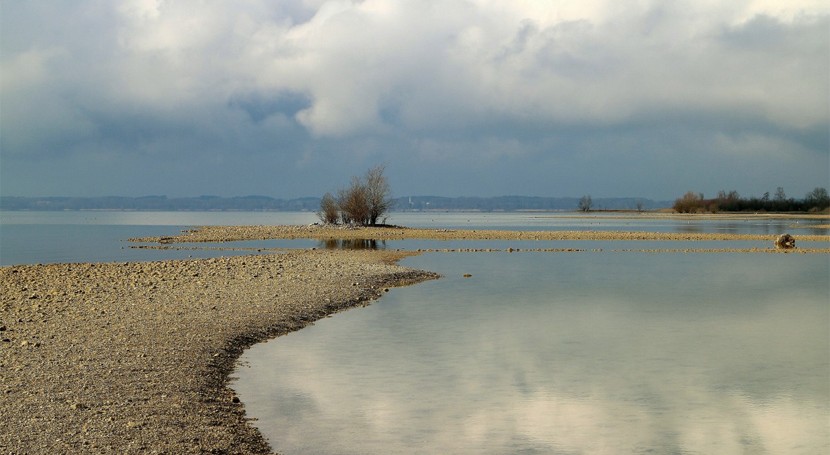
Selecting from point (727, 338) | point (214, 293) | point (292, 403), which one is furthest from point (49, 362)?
point (727, 338)

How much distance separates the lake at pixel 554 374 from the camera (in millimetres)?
10016

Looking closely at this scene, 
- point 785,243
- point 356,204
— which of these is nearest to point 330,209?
point 356,204

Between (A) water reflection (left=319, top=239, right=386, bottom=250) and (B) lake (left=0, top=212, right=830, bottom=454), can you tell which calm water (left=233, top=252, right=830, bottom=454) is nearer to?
(B) lake (left=0, top=212, right=830, bottom=454)

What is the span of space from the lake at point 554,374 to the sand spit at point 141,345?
756mm

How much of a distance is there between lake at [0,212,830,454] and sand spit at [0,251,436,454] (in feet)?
2.48

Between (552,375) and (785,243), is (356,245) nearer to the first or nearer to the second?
(785,243)

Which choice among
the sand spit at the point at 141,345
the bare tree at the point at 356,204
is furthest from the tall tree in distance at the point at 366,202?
the sand spit at the point at 141,345

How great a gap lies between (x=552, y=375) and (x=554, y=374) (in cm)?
9

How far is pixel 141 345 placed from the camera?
13.8 m

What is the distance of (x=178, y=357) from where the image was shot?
13.1m

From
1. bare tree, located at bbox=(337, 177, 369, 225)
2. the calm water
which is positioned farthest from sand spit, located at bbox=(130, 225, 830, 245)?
the calm water

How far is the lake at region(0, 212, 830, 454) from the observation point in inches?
394

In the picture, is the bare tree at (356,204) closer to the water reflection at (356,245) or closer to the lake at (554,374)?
the water reflection at (356,245)

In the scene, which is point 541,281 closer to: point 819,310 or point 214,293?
point 819,310
